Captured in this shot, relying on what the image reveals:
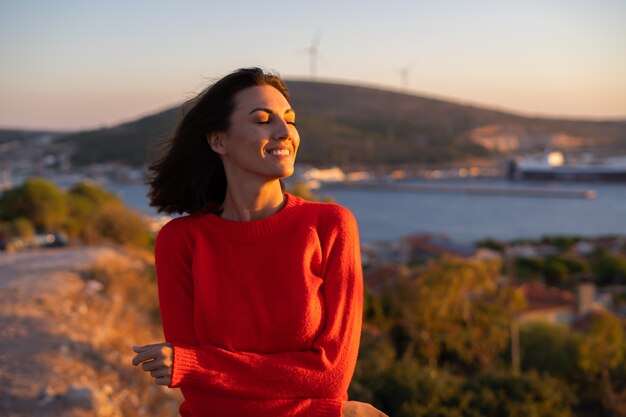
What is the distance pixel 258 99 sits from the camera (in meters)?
1.32

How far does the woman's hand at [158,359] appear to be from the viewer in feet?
3.84

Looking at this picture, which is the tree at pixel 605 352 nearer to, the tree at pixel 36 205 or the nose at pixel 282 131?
the nose at pixel 282 131

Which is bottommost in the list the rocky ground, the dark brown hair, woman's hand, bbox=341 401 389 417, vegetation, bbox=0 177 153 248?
vegetation, bbox=0 177 153 248

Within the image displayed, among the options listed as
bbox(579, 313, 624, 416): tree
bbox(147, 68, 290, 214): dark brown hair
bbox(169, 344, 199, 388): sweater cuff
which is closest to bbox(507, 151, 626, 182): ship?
bbox(579, 313, 624, 416): tree

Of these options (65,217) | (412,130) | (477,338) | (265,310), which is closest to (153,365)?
(265,310)

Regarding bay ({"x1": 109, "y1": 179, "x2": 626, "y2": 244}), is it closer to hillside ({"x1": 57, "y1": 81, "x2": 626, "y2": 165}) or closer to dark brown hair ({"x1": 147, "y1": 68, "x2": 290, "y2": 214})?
hillside ({"x1": 57, "y1": 81, "x2": 626, "y2": 165})

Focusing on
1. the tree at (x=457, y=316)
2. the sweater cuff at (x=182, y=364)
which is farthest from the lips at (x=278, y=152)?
the tree at (x=457, y=316)

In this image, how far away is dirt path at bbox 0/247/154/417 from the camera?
3.12 m

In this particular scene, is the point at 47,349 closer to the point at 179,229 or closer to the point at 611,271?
the point at 179,229

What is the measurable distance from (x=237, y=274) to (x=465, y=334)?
977 cm

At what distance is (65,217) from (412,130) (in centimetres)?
6297

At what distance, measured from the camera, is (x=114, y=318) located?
214 inches

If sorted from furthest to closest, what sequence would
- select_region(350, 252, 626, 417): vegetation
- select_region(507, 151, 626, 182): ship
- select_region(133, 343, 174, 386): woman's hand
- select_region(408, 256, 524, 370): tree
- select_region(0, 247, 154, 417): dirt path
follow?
select_region(507, 151, 626, 182): ship
select_region(408, 256, 524, 370): tree
select_region(350, 252, 626, 417): vegetation
select_region(0, 247, 154, 417): dirt path
select_region(133, 343, 174, 386): woman's hand

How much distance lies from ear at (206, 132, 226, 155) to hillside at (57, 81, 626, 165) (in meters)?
52.3
